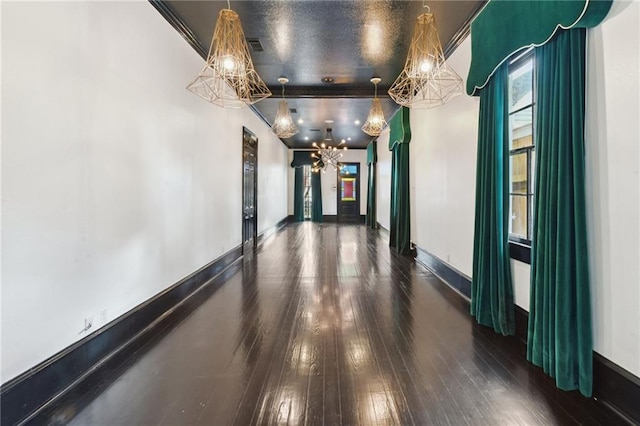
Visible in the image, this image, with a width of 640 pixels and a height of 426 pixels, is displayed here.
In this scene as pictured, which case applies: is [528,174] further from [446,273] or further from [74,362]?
[74,362]

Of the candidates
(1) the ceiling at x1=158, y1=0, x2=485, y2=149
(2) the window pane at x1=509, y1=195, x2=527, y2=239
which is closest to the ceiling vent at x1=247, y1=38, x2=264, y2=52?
(1) the ceiling at x1=158, y1=0, x2=485, y2=149

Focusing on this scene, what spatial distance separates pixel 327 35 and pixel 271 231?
6934mm

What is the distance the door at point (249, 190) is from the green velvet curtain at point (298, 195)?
608 centimetres

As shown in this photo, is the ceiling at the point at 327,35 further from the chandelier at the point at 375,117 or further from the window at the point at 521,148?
the window at the point at 521,148

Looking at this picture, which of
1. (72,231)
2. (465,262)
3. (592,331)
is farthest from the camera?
(465,262)

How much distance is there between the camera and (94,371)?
7.80ft

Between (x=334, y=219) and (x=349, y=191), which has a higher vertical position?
(x=349, y=191)

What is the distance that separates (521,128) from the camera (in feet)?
10.3

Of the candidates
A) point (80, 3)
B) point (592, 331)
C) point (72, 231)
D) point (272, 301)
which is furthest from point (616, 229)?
point (80, 3)

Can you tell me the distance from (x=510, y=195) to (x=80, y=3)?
404 centimetres

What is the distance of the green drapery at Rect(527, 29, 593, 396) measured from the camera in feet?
6.72

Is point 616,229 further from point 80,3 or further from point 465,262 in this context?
point 80,3

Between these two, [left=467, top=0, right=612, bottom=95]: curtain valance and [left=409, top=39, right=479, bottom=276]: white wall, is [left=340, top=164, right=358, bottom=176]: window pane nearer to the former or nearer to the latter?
[left=409, top=39, right=479, bottom=276]: white wall

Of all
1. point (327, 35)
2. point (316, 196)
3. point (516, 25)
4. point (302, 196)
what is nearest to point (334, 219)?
point (316, 196)
